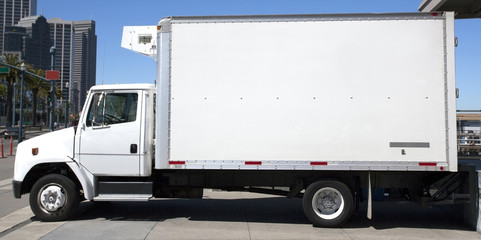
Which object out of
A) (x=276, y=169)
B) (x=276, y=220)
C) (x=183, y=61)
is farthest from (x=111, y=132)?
(x=276, y=220)

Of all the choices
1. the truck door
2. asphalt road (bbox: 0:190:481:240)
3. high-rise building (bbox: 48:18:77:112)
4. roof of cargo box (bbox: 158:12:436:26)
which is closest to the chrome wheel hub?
asphalt road (bbox: 0:190:481:240)

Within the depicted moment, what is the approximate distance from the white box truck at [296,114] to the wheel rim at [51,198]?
3 cm

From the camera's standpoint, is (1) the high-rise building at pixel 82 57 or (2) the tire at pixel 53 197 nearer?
(2) the tire at pixel 53 197

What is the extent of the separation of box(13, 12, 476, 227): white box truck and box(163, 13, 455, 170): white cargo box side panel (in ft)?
0.05

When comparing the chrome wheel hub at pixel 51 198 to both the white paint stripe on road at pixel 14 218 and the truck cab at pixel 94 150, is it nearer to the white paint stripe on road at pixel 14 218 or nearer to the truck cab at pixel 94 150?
the truck cab at pixel 94 150

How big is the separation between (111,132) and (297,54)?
338 cm

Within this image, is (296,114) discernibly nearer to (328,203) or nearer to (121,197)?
(328,203)

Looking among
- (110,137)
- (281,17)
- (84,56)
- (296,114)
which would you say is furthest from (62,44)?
(296,114)

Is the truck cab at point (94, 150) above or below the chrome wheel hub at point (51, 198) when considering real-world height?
above

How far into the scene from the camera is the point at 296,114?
20.8 feet

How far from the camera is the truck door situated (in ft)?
22.2

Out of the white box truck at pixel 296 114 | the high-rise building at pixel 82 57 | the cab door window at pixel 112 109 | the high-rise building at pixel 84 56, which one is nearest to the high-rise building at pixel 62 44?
the high-rise building at pixel 82 57

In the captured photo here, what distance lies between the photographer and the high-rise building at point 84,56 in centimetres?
4752

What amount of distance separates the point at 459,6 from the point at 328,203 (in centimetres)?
705
